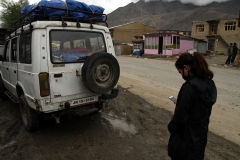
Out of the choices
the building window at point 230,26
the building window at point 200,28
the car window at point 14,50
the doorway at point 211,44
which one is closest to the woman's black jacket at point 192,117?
the car window at point 14,50

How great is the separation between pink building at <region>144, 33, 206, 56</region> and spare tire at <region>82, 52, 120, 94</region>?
2313cm

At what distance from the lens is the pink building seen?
25641 millimetres

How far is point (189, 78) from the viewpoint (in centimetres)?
190

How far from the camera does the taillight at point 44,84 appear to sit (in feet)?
10.2

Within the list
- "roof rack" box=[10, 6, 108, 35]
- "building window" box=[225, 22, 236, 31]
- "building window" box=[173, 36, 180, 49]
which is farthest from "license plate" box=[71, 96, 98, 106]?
"building window" box=[225, 22, 236, 31]

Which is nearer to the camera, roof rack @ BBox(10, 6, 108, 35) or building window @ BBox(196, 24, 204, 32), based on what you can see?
roof rack @ BBox(10, 6, 108, 35)

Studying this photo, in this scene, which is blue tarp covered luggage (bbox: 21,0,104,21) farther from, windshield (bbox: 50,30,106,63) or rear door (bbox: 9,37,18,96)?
rear door (bbox: 9,37,18,96)

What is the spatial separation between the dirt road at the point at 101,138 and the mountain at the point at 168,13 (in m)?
115

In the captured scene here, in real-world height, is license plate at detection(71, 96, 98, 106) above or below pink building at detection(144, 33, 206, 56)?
below

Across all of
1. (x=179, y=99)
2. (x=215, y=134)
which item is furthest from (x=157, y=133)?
(x=179, y=99)

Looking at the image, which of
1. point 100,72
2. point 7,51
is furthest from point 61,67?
point 7,51

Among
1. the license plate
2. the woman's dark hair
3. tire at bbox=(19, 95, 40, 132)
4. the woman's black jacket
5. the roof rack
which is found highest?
the roof rack

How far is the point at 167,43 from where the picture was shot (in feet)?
85.7

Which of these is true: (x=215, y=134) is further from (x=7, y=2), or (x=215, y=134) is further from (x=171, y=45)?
(x=7, y=2)
